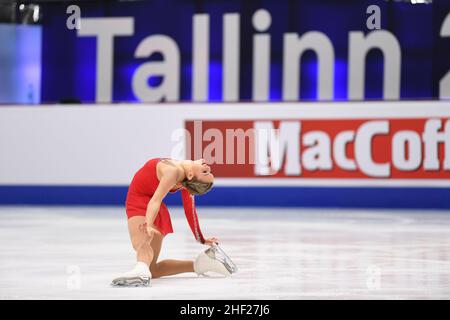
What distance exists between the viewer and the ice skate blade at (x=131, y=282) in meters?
5.66

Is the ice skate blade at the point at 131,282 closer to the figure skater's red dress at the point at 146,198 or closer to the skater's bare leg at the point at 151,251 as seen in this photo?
→ the skater's bare leg at the point at 151,251

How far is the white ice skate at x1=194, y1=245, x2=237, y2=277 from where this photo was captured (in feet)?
20.1

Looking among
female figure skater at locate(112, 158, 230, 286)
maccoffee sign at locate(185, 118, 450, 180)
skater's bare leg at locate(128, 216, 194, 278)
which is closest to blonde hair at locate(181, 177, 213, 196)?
female figure skater at locate(112, 158, 230, 286)

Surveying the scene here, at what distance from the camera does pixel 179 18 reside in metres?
16.2

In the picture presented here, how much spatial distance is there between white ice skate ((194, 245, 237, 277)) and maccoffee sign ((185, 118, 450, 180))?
785 centimetres

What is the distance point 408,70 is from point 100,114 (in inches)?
188

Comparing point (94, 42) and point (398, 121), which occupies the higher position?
point (94, 42)

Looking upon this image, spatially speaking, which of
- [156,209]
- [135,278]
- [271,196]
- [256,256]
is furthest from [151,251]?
[271,196]

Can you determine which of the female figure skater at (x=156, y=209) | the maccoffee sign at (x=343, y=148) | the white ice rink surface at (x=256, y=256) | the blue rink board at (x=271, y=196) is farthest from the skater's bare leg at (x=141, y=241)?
the blue rink board at (x=271, y=196)

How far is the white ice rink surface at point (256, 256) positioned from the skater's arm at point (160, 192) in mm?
422

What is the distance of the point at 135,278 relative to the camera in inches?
223

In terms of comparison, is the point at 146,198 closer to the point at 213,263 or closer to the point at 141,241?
the point at 141,241
